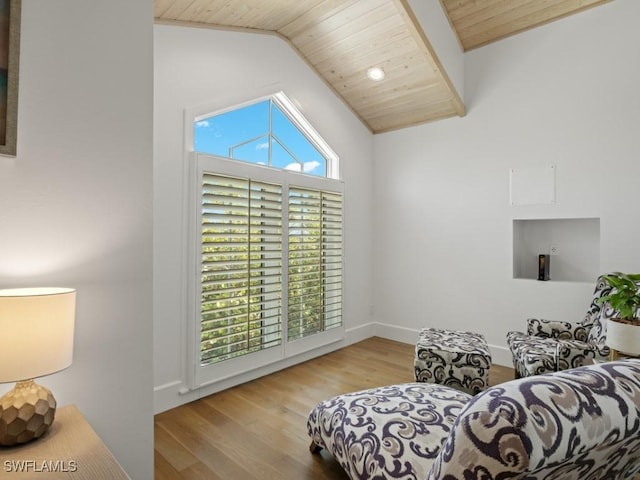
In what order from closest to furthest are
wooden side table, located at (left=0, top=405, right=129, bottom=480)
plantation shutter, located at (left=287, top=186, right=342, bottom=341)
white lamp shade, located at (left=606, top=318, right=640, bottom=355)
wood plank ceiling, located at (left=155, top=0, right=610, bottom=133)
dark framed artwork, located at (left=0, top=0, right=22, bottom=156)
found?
wooden side table, located at (left=0, top=405, right=129, bottom=480) < dark framed artwork, located at (left=0, top=0, right=22, bottom=156) < white lamp shade, located at (left=606, top=318, right=640, bottom=355) < wood plank ceiling, located at (left=155, top=0, right=610, bottom=133) < plantation shutter, located at (left=287, top=186, right=342, bottom=341)

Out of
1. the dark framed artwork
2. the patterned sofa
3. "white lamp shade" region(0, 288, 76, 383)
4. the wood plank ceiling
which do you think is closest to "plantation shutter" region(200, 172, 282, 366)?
the wood plank ceiling

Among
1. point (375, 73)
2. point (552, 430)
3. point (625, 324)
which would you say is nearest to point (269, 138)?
point (375, 73)

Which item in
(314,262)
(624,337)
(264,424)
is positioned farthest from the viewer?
(314,262)

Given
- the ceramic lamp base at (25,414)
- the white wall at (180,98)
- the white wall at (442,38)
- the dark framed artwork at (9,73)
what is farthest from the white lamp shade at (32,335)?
the white wall at (442,38)

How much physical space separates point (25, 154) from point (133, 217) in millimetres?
439

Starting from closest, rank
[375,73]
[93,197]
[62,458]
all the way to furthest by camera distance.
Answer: [62,458] < [93,197] < [375,73]

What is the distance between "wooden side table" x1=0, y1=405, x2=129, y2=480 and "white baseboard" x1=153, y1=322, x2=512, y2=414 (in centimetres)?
146

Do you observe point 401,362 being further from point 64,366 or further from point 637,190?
point 64,366

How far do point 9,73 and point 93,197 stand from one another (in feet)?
1.66

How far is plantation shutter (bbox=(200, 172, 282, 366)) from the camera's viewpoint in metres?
2.84

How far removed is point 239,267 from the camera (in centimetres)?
302

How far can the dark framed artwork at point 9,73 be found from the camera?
1.30 metres

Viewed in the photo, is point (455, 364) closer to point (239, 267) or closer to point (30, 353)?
point (239, 267)

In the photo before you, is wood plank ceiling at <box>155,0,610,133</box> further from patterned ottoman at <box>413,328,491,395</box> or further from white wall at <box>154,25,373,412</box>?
patterned ottoman at <box>413,328,491,395</box>
